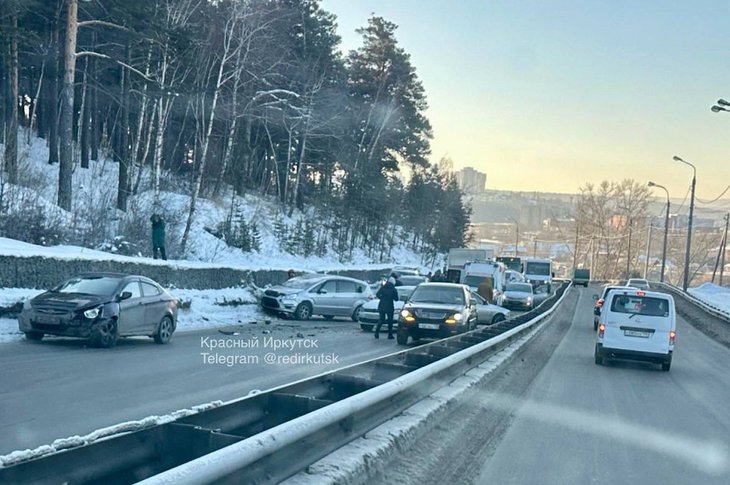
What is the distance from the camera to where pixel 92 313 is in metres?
14.3

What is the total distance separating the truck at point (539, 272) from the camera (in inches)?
2215

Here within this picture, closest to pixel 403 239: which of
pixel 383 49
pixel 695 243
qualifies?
pixel 383 49

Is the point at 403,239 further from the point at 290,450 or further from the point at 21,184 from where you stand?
the point at 290,450

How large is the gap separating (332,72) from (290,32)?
254 inches

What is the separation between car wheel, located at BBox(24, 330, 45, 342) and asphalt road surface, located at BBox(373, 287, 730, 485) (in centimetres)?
904

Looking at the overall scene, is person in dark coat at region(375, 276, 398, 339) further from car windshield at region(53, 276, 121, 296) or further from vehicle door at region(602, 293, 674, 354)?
car windshield at region(53, 276, 121, 296)

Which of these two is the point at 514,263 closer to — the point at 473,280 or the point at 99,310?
the point at 473,280

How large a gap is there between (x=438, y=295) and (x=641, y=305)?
5379 millimetres

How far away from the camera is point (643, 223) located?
108 metres

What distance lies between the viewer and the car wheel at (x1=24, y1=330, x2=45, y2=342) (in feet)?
47.4

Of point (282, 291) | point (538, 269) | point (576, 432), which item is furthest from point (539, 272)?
point (576, 432)

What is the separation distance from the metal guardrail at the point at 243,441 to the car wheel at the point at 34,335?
929 cm

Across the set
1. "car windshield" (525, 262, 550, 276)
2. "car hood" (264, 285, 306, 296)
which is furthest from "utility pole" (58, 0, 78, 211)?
"car windshield" (525, 262, 550, 276)

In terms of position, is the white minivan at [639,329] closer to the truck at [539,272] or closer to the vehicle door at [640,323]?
the vehicle door at [640,323]
